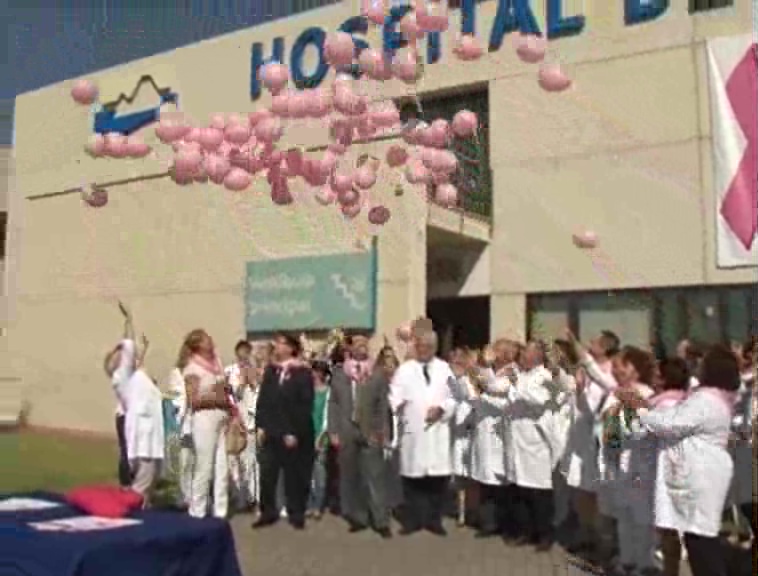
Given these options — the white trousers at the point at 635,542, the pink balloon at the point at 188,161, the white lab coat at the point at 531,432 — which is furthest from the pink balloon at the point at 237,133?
the white trousers at the point at 635,542

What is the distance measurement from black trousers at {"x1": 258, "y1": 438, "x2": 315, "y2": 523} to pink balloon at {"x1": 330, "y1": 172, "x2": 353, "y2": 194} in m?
2.27

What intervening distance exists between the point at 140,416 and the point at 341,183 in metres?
2.68

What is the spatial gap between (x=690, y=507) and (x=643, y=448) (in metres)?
0.88

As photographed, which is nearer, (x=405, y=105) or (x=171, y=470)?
(x=171, y=470)

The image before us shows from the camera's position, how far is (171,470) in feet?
31.0

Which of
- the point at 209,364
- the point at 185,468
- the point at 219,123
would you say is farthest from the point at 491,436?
the point at 219,123

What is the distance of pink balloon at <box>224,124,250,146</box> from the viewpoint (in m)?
7.59

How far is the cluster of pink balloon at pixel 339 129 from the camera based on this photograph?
6953 mm

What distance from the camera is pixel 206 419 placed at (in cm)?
679

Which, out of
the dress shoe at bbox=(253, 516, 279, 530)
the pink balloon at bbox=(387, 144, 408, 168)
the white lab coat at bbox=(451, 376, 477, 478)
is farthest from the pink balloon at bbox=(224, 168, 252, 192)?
the dress shoe at bbox=(253, 516, 279, 530)

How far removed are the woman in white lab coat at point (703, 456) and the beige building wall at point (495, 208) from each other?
4.84 meters

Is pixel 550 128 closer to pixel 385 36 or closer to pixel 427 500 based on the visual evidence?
pixel 385 36

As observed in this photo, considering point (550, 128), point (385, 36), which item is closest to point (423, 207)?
point (550, 128)

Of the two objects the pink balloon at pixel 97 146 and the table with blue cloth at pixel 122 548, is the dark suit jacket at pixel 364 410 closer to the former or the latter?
the pink balloon at pixel 97 146
